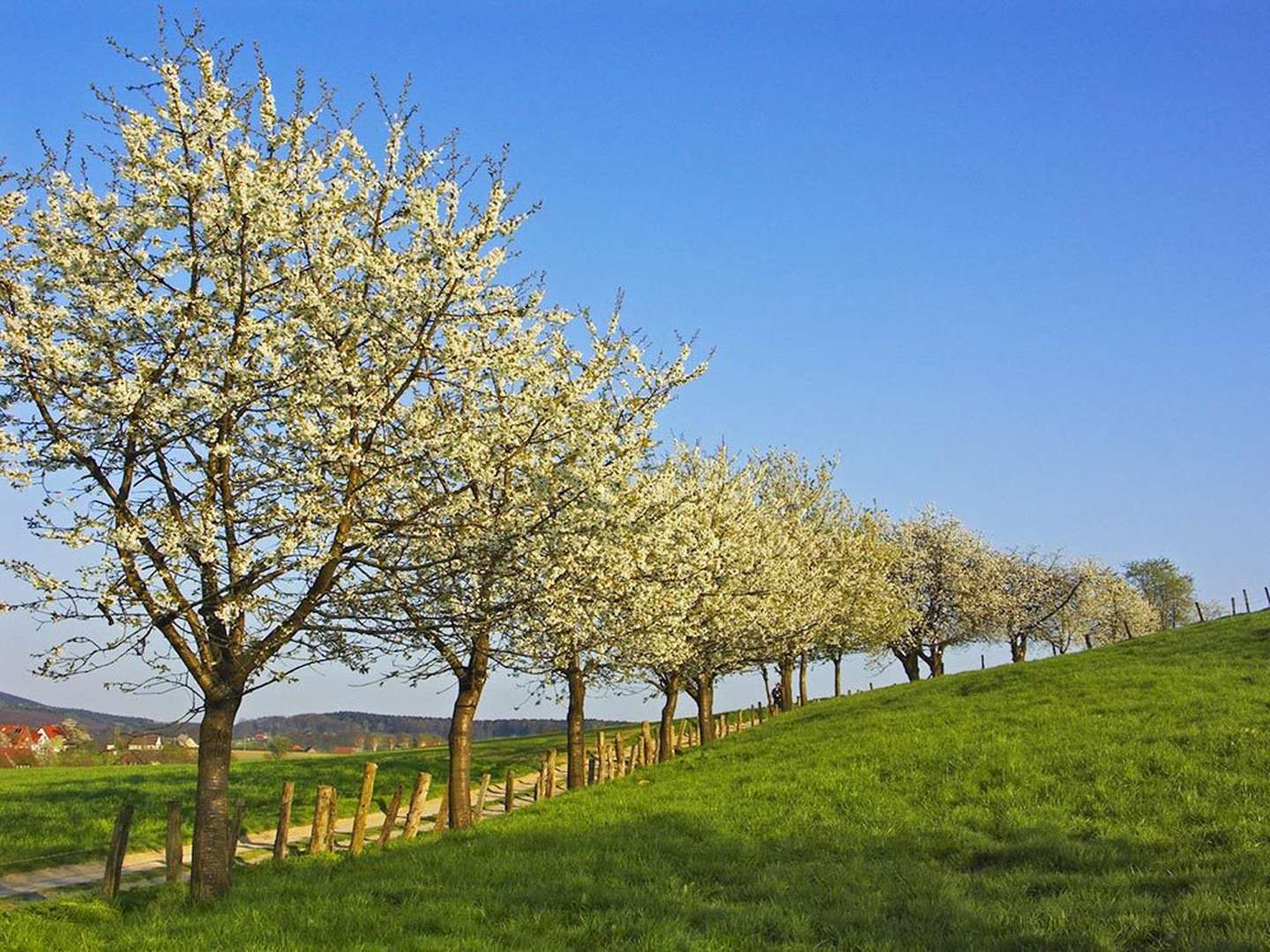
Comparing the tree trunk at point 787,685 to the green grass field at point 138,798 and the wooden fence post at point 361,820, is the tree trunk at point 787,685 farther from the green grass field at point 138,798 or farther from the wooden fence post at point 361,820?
the wooden fence post at point 361,820

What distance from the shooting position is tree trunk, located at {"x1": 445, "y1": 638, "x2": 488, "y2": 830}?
70.3 feet

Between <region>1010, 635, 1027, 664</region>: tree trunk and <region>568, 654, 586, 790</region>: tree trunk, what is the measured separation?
232 feet

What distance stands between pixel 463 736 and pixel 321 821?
3450 millimetres

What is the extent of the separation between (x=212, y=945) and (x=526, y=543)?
6424mm

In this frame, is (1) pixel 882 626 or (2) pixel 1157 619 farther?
(2) pixel 1157 619

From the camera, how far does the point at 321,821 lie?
19.9 metres

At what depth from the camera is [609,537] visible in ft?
52.2

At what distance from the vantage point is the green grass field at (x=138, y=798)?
2266cm

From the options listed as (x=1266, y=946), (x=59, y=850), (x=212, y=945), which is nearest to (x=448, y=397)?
(x=212, y=945)

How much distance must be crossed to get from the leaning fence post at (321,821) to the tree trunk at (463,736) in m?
2.68

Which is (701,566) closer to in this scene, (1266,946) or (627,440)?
(627,440)

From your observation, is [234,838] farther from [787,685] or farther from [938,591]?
[938,591]

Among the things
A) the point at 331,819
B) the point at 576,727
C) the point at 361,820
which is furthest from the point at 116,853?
the point at 576,727

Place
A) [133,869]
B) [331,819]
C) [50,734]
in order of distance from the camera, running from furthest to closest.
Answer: [50,734] → [133,869] → [331,819]
